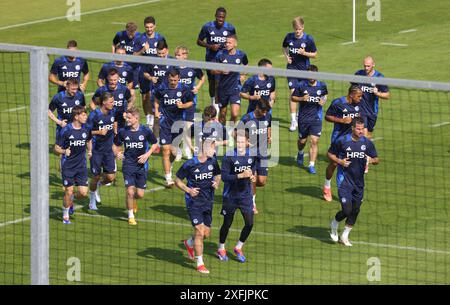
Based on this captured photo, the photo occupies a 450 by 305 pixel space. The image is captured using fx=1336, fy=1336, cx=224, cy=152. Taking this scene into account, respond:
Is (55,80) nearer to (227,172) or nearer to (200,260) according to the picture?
(227,172)

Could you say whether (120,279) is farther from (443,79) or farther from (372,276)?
(443,79)

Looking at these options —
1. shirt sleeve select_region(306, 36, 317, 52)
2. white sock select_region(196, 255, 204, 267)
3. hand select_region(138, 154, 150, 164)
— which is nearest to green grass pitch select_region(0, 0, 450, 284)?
white sock select_region(196, 255, 204, 267)

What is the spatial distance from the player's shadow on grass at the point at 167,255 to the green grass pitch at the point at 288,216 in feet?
0.05

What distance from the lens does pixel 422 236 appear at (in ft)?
74.8

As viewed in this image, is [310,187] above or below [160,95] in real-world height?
below

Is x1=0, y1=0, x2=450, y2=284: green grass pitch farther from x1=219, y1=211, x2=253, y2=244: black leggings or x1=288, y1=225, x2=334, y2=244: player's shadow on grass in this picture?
x1=219, y1=211, x2=253, y2=244: black leggings

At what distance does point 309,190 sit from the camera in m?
25.8

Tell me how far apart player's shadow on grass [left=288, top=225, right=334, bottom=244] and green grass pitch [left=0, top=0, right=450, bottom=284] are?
0.08 ft

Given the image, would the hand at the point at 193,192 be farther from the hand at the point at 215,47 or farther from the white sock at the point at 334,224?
the hand at the point at 215,47

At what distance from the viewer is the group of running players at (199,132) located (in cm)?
2159

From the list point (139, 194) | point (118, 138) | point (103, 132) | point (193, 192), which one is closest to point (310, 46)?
point (103, 132)

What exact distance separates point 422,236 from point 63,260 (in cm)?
610

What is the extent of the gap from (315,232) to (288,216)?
118cm
